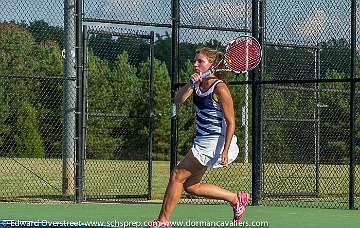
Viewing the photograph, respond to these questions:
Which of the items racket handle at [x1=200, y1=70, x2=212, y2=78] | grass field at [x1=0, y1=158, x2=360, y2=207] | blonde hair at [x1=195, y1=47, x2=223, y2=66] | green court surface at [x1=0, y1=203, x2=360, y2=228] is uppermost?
blonde hair at [x1=195, y1=47, x2=223, y2=66]

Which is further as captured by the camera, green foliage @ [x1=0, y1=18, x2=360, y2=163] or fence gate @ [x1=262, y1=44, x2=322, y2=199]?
green foliage @ [x1=0, y1=18, x2=360, y2=163]

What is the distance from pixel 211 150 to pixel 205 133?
201 mm

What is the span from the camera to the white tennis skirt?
10617 millimetres

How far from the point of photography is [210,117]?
35.2 feet

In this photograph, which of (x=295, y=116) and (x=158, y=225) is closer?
(x=158, y=225)

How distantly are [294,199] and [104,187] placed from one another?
603 cm

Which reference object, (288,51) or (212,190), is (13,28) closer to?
(288,51)

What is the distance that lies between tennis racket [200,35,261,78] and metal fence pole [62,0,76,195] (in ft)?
13.7

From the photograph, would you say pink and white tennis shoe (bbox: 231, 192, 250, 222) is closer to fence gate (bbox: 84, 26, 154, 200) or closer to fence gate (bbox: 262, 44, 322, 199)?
fence gate (bbox: 84, 26, 154, 200)

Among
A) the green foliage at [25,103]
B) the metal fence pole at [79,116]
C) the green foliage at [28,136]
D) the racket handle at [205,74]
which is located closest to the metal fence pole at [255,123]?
the metal fence pole at [79,116]

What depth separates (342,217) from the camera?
1325 cm

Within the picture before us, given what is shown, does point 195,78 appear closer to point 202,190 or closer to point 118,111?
point 202,190

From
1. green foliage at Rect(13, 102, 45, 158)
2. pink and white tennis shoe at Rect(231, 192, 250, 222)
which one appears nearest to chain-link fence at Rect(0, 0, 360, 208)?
pink and white tennis shoe at Rect(231, 192, 250, 222)

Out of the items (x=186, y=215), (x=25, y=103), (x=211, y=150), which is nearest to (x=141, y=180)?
(x=25, y=103)
